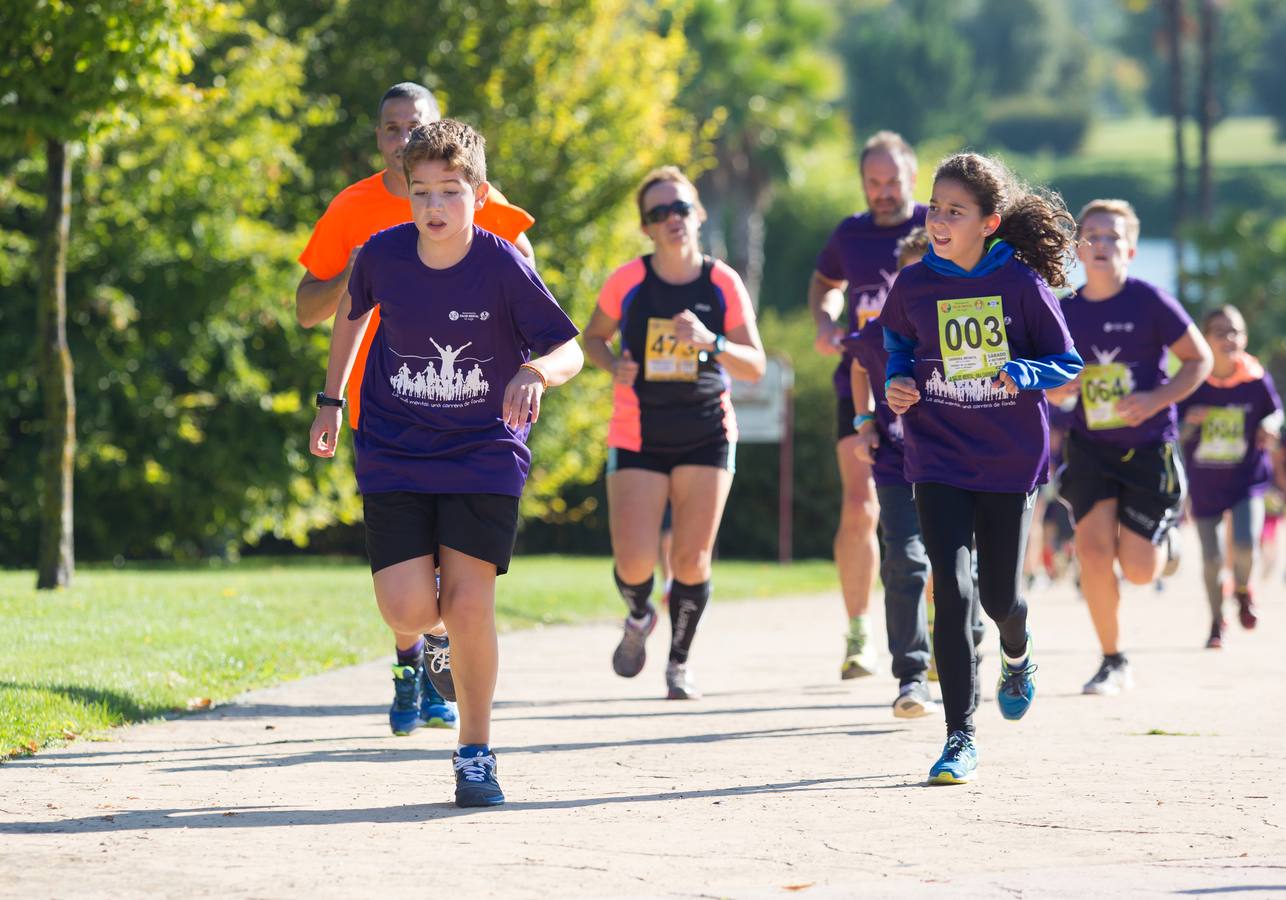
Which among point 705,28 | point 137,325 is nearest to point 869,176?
point 137,325

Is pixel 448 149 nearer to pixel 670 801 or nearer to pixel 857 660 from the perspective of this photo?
pixel 670 801

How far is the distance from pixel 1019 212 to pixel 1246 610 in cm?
703

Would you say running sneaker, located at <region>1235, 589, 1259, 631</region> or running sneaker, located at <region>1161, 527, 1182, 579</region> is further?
running sneaker, located at <region>1235, 589, 1259, 631</region>

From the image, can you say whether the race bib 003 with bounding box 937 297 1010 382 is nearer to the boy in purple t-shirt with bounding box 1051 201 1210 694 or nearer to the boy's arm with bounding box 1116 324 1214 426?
the boy's arm with bounding box 1116 324 1214 426

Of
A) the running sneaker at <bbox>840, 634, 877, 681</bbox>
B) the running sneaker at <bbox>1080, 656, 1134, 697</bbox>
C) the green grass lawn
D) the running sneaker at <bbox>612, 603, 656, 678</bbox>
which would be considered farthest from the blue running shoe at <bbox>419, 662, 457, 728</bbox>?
the running sneaker at <bbox>1080, 656, 1134, 697</bbox>

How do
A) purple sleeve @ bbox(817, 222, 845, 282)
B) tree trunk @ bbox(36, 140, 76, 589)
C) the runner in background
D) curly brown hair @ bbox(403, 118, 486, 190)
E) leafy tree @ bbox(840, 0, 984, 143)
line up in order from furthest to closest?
1. leafy tree @ bbox(840, 0, 984, 143)
2. tree trunk @ bbox(36, 140, 76, 589)
3. purple sleeve @ bbox(817, 222, 845, 282)
4. the runner in background
5. curly brown hair @ bbox(403, 118, 486, 190)

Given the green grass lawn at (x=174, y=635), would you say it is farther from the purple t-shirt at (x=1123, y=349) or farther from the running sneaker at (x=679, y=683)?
the purple t-shirt at (x=1123, y=349)

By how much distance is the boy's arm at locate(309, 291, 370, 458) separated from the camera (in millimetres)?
6559

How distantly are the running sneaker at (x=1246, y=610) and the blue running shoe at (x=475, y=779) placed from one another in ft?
26.7

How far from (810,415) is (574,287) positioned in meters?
4.63

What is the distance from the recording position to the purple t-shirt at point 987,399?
6668 millimetres

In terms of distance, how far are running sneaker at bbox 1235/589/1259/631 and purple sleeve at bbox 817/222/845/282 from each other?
489 centimetres

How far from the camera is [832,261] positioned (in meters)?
9.41

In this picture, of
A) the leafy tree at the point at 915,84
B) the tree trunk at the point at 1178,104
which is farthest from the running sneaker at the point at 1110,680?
the leafy tree at the point at 915,84
